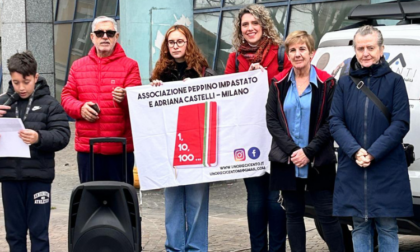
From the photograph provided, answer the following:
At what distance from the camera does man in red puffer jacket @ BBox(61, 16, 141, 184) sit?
6.55 m

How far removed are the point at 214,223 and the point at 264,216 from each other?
2602mm

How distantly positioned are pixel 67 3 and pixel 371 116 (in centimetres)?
1985

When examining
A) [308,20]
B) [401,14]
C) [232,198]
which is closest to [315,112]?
[401,14]

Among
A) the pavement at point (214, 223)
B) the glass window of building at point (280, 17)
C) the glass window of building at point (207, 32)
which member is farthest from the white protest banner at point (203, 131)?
the glass window of building at point (207, 32)

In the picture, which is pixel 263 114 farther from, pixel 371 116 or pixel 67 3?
pixel 67 3

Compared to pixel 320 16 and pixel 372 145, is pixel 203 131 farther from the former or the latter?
pixel 320 16

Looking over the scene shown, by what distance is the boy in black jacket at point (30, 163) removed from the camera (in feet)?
20.5

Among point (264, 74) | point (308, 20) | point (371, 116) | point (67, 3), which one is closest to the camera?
point (371, 116)

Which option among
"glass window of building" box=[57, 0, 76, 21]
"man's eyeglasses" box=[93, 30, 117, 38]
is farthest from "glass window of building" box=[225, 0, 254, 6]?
"man's eyeglasses" box=[93, 30, 117, 38]

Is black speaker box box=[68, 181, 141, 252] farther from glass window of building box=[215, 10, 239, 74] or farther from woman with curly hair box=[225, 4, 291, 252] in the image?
glass window of building box=[215, 10, 239, 74]

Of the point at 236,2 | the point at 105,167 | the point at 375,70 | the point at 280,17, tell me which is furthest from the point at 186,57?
the point at 236,2

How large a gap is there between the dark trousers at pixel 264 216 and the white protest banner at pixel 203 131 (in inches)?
5.3

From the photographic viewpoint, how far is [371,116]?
570cm

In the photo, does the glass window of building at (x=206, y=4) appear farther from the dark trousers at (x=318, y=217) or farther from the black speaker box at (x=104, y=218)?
the black speaker box at (x=104, y=218)
